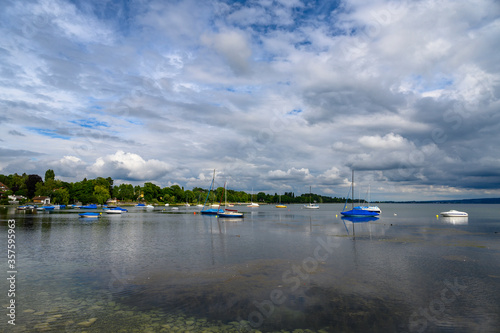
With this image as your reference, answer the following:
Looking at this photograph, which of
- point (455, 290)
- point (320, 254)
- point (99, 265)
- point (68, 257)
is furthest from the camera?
point (320, 254)

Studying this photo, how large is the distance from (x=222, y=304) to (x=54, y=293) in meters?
11.5

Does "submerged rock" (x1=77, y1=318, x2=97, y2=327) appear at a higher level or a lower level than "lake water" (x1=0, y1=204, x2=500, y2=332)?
higher

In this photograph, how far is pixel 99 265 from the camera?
28938 mm

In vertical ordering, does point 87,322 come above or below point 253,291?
above

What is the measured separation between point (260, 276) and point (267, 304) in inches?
263

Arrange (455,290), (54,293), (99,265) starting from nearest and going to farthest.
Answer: (54,293)
(455,290)
(99,265)

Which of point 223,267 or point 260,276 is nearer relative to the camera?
point 260,276

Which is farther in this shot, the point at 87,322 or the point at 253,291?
the point at 253,291

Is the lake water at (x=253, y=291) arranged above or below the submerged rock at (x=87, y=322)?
below

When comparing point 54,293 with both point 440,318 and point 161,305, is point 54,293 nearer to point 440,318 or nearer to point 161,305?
point 161,305

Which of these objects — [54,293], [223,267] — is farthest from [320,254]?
[54,293]

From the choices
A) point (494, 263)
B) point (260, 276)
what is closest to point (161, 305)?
point (260, 276)

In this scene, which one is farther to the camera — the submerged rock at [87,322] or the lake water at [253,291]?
the lake water at [253,291]

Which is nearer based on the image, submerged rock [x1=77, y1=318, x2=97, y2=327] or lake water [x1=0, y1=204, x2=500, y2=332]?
submerged rock [x1=77, y1=318, x2=97, y2=327]
